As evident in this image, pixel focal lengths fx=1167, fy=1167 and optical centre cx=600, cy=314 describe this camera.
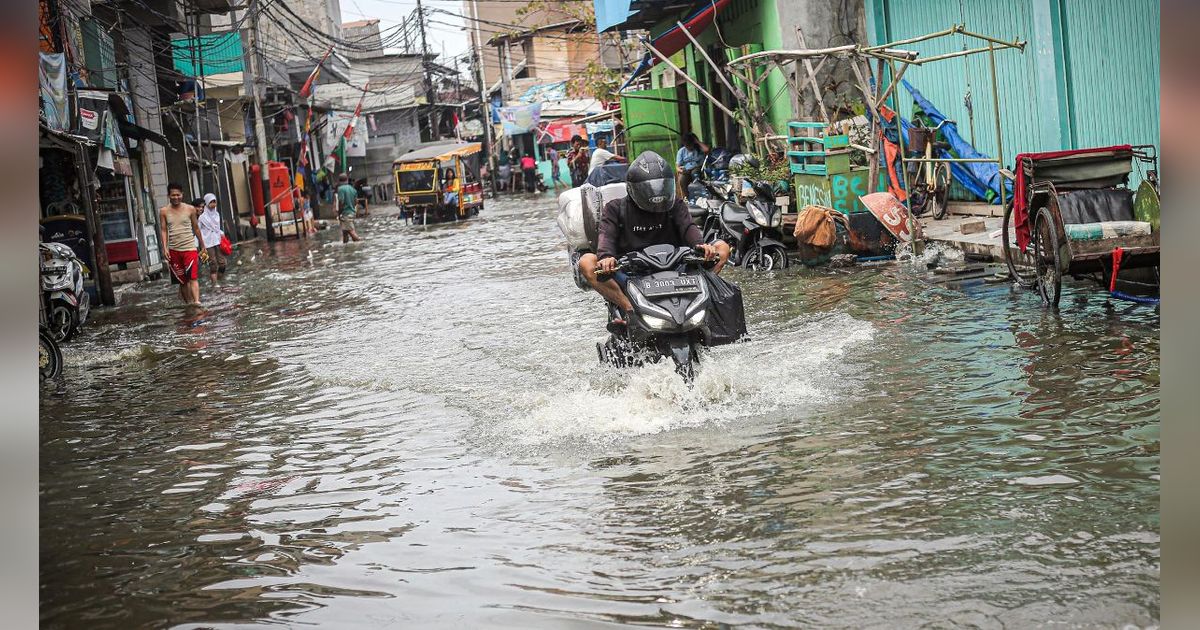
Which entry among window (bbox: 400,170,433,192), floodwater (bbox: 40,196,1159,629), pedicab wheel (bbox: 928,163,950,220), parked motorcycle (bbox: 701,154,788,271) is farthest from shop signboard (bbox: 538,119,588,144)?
floodwater (bbox: 40,196,1159,629)

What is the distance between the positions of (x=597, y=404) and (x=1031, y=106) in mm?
10468

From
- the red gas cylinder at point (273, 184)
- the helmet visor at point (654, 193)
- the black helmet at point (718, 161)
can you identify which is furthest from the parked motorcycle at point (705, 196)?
the red gas cylinder at point (273, 184)

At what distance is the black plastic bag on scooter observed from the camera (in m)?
→ 7.47

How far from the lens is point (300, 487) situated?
6457mm

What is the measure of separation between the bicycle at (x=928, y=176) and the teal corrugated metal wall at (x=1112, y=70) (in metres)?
2.14

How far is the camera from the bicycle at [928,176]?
15.9 metres

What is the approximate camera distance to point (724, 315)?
7.50 m

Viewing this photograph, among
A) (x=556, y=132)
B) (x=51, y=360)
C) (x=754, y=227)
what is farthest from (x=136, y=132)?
(x=556, y=132)

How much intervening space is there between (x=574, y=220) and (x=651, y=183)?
47.1 inches

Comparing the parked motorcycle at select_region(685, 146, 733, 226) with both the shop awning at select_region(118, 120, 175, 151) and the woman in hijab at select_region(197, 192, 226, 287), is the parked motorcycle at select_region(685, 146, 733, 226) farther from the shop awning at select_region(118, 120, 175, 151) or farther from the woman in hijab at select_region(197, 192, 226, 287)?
the shop awning at select_region(118, 120, 175, 151)

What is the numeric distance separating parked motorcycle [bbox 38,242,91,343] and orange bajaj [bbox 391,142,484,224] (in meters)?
20.8
